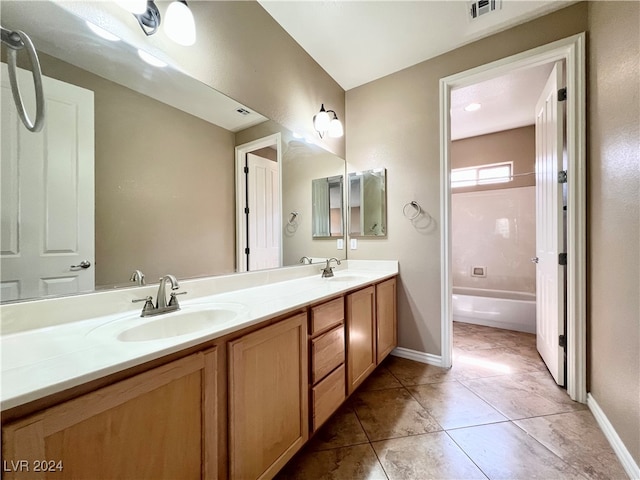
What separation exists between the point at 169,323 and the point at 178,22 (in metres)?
1.30

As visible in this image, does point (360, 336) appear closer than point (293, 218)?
Yes

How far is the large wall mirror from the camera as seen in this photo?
840 millimetres

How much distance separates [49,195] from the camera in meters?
0.88

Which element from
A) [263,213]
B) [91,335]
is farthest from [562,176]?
[91,335]

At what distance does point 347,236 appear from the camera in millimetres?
2553

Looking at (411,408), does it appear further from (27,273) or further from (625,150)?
(27,273)

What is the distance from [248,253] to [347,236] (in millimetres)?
1184

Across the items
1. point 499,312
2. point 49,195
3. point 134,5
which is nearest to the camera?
point 49,195

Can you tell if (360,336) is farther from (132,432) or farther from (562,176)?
(562,176)

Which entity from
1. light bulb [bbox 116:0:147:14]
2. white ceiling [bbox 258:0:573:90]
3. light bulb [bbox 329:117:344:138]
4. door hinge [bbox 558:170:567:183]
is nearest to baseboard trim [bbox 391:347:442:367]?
door hinge [bbox 558:170:567:183]

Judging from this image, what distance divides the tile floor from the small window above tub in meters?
2.52

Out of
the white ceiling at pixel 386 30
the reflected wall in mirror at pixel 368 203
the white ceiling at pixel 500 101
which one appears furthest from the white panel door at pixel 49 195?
the white ceiling at pixel 500 101

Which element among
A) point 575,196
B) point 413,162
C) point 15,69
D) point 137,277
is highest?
point 413,162

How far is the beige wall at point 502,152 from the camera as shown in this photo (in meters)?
3.46
